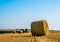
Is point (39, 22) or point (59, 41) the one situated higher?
point (39, 22)

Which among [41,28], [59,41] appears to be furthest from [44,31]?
[59,41]

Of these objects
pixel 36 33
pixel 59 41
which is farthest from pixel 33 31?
pixel 59 41

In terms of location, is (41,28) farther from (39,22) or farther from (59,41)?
(59,41)

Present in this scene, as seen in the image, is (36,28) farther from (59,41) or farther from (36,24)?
(59,41)

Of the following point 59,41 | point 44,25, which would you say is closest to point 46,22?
point 44,25

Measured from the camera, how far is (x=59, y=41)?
1396cm

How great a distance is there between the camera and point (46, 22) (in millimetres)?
22156

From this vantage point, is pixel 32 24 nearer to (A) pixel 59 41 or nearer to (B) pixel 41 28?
(B) pixel 41 28

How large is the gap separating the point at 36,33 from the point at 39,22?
1.50 meters

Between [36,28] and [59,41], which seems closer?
[59,41]

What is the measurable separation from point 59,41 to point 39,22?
7325mm

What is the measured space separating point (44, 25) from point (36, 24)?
42.5 inches

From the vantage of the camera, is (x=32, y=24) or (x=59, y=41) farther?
(x=32, y=24)

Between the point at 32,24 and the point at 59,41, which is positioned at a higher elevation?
the point at 32,24
